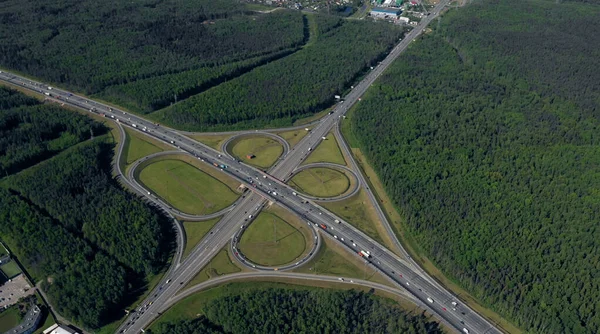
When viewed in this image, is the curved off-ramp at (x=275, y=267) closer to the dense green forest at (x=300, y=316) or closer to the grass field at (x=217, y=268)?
the grass field at (x=217, y=268)

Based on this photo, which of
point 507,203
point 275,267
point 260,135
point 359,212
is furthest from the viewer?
point 260,135

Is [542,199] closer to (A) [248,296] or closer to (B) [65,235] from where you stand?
(A) [248,296]

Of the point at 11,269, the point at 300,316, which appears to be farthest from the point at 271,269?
the point at 11,269

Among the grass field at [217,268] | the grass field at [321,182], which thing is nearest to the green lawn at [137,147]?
the grass field at [321,182]

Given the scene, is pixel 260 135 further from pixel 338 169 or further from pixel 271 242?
pixel 271 242

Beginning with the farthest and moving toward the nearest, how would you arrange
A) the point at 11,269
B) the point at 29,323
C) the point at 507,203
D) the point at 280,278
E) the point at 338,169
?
the point at 338,169 → the point at 507,203 → the point at 11,269 → the point at 280,278 → the point at 29,323

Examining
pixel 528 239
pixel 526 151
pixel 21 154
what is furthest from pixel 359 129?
pixel 21 154

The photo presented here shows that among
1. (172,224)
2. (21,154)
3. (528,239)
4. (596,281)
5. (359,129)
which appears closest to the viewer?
(596,281)
